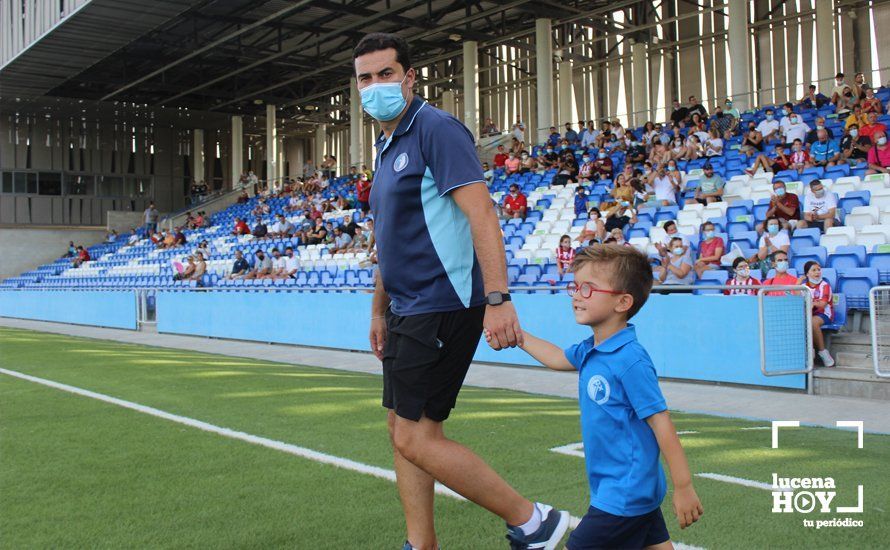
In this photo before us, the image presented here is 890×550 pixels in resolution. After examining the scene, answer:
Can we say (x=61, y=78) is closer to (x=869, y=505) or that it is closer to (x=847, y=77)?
(x=847, y=77)

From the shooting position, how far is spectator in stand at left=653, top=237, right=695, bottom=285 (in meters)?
11.2

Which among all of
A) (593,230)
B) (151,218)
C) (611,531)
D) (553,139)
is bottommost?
(611,531)

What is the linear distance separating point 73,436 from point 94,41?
80.4 ft

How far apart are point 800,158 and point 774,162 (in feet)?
1.64

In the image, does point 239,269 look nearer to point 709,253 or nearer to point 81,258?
point 709,253

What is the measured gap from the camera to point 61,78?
104 ft

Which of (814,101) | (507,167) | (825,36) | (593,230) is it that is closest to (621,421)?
(593,230)

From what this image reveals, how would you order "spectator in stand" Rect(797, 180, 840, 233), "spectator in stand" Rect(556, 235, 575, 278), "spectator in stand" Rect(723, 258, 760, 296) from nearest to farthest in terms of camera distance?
1. "spectator in stand" Rect(723, 258, 760, 296)
2. "spectator in stand" Rect(797, 180, 840, 233)
3. "spectator in stand" Rect(556, 235, 575, 278)

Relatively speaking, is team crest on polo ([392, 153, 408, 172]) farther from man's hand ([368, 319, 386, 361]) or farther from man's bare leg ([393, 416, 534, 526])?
man's bare leg ([393, 416, 534, 526])

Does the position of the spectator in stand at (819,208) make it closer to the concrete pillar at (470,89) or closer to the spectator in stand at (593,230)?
the spectator in stand at (593,230)

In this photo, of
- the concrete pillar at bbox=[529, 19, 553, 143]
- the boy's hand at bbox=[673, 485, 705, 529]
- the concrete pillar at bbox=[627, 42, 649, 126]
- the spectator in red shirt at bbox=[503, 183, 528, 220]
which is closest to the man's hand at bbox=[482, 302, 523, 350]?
the boy's hand at bbox=[673, 485, 705, 529]

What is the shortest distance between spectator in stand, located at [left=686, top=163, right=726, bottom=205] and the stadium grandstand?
0.05 m

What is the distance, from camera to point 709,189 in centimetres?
1399

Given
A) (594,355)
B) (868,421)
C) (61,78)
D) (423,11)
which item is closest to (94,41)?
(61,78)
